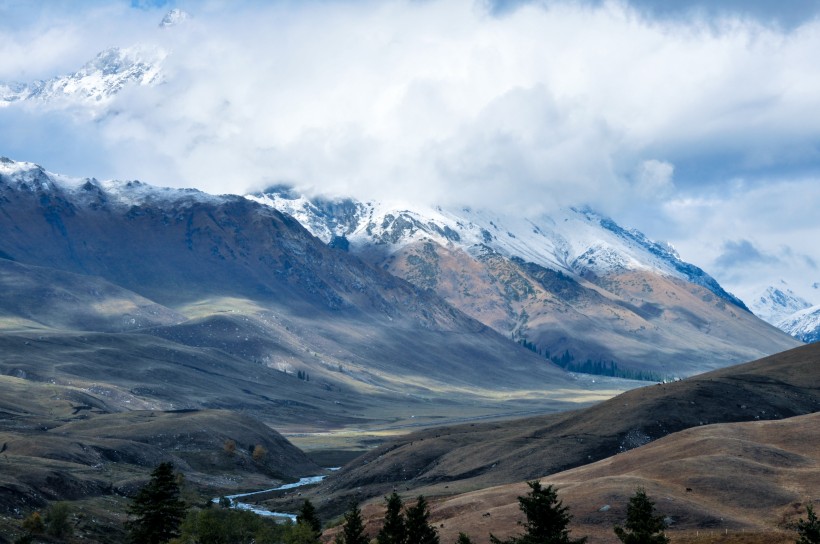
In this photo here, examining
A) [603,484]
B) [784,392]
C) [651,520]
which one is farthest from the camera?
[784,392]

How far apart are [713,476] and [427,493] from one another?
53096mm

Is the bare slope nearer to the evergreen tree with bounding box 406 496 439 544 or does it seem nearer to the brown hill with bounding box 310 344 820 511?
the evergreen tree with bounding box 406 496 439 544

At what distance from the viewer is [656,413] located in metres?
186

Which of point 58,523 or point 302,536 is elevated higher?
point 58,523

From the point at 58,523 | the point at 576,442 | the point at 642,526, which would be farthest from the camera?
→ the point at 576,442

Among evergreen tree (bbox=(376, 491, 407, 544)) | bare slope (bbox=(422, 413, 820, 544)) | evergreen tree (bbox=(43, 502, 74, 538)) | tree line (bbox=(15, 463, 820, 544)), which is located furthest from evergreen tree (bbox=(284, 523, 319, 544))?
evergreen tree (bbox=(43, 502, 74, 538))

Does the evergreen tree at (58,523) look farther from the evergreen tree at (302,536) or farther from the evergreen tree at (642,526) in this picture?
the evergreen tree at (642,526)

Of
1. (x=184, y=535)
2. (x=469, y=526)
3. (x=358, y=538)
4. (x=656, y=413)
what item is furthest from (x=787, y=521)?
(x=656, y=413)

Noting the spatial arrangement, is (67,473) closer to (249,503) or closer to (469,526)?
(249,503)

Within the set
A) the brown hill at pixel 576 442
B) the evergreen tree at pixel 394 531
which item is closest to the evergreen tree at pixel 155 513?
the evergreen tree at pixel 394 531

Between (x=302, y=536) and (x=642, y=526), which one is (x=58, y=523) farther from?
(x=642, y=526)

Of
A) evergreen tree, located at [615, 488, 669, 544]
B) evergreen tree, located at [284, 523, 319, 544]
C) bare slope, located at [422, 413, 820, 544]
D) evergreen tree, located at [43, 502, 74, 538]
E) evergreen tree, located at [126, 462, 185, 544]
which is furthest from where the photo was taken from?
evergreen tree, located at [43, 502, 74, 538]

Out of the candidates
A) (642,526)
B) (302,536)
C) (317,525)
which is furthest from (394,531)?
(317,525)

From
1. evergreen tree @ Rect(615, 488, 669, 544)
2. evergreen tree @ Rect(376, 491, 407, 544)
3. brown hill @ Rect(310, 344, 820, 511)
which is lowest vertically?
evergreen tree @ Rect(615, 488, 669, 544)
